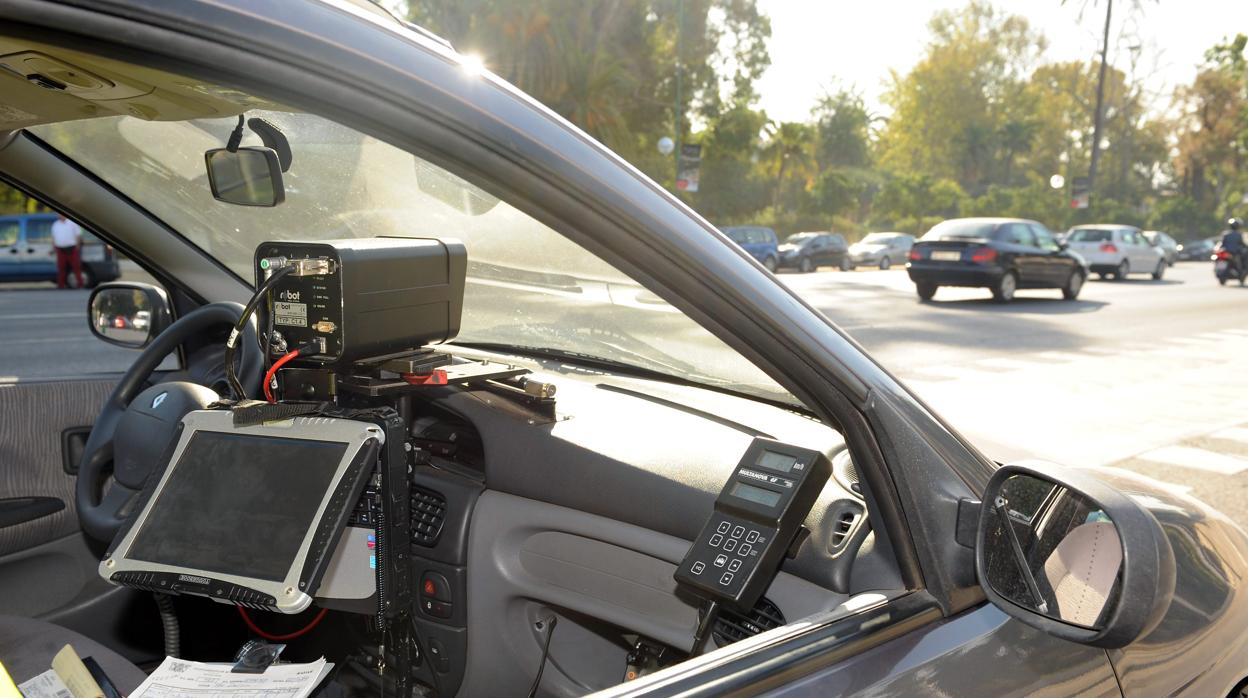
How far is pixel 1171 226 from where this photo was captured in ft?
195

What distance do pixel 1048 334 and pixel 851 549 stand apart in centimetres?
1379

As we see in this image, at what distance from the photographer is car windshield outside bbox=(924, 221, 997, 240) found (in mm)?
18781

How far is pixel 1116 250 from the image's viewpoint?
27594 millimetres

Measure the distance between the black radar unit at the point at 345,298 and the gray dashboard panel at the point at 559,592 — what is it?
454 millimetres

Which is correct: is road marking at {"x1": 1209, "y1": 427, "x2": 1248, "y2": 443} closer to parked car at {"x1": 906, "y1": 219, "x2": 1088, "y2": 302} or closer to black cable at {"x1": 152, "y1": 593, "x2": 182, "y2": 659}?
black cable at {"x1": 152, "y1": 593, "x2": 182, "y2": 659}

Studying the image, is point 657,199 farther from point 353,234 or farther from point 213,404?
point 353,234

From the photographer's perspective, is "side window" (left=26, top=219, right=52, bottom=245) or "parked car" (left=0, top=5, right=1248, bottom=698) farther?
"side window" (left=26, top=219, right=52, bottom=245)

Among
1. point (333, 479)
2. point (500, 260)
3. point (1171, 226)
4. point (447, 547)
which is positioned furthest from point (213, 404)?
point (1171, 226)

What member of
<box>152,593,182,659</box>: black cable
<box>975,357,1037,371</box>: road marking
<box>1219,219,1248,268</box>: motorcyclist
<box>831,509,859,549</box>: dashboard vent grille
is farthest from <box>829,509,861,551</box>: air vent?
<box>1219,219,1248,268</box>: motorcyclist

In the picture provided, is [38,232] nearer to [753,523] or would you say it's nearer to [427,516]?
[427,516]

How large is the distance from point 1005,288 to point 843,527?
18895 millimetres

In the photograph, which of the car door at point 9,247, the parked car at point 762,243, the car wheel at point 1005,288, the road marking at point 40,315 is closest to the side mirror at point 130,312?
the road marking at point 40,315

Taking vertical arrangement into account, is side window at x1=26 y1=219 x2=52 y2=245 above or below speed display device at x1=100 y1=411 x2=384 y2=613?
below

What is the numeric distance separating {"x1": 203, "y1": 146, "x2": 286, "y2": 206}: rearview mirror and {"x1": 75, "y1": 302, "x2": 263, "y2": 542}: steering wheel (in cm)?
30
